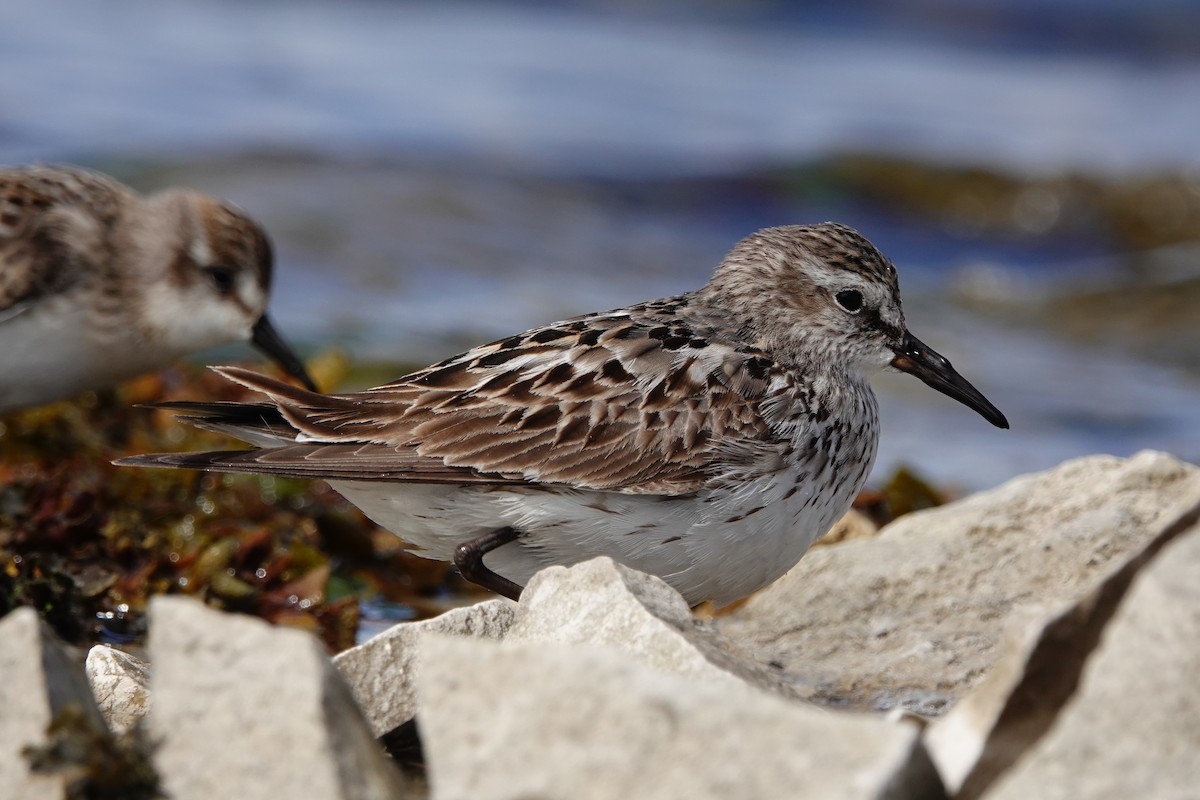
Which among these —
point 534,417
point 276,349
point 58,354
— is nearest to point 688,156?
point 276,349

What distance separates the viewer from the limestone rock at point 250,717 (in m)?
3.37

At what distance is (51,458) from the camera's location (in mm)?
8406

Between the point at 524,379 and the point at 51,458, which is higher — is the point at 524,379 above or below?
above

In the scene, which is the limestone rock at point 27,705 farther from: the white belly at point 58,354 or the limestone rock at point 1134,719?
the white belly at point 58,354

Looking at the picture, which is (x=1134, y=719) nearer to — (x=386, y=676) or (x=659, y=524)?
(x=386, y=676)

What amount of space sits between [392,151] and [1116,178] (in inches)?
346

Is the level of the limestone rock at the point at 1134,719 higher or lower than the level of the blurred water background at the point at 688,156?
higher

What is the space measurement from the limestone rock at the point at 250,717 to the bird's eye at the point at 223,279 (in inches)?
203

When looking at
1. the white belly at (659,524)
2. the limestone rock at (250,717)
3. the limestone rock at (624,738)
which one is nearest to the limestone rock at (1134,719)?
the limestone rock at (624,738)

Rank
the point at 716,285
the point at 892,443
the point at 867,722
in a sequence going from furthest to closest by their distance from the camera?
the point at 892,443, the point at 716,285, the point at 867,722

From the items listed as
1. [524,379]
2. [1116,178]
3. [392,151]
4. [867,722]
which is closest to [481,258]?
[392,151]

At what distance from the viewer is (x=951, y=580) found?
605cm

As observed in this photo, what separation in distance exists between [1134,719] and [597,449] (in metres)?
2.68

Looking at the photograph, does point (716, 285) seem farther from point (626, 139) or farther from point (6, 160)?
point (626, 139)
